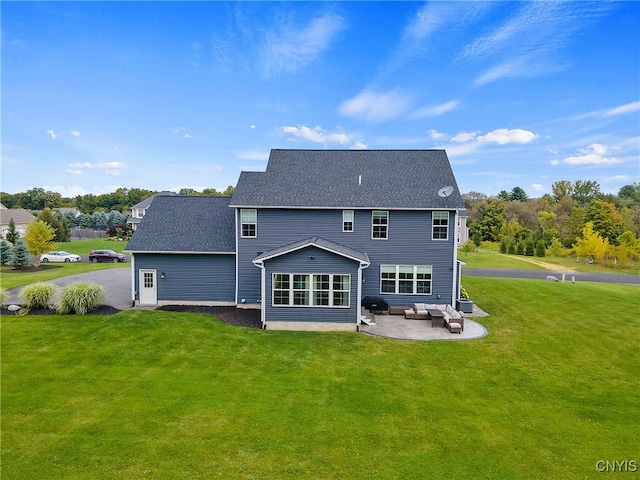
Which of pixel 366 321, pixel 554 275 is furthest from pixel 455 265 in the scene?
pixel 554 275

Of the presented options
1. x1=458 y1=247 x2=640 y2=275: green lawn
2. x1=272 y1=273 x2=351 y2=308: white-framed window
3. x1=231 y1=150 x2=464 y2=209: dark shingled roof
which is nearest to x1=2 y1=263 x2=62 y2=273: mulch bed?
x1=231 y1=150 x2=464 y2=209: dark shingled roof

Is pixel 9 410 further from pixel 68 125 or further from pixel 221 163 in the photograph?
pixel 221 163

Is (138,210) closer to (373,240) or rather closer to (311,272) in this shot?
(373,240)

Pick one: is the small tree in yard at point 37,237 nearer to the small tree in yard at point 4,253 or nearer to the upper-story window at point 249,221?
the small tree in yard at point 4,253

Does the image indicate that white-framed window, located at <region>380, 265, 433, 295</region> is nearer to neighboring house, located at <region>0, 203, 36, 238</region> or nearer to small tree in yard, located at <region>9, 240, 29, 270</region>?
small tree in yard, located at <region>9, 240, 29, 270</region>

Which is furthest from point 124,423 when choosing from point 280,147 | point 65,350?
point 280,147
